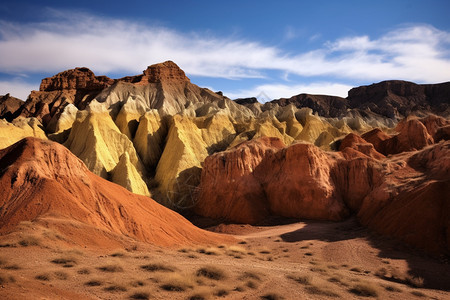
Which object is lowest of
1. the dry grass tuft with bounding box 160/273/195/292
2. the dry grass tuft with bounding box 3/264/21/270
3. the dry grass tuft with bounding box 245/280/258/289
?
the dry grass tuft with bounding box 245/280/258/289

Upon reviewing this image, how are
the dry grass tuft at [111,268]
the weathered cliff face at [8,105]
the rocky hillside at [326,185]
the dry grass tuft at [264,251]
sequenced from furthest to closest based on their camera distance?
the weathered cliff face at [8,105], the rocky hillside at [326,185], the dry grass tuft at [264,251], the dry grass tuft at [111,268]

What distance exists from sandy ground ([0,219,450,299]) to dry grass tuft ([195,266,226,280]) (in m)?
0.03

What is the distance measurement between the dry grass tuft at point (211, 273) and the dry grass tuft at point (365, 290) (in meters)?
3.95

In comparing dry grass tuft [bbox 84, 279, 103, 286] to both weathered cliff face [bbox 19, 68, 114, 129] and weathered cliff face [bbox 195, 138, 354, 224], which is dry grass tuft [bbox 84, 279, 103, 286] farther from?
weathered cliff face [bbox 19, 68, 114, 129]

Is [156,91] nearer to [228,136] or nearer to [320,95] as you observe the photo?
[228,136]

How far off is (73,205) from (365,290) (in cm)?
1093

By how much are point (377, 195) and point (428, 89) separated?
107716 mm

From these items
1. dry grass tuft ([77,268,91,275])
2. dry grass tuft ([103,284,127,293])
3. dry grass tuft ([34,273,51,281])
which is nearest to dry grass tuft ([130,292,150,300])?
dry grass tuft ([103,284,127,293])

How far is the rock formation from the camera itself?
40.1 ft

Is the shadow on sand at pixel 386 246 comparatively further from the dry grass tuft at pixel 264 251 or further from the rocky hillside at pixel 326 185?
the dry grass tuft at pixel 264 251

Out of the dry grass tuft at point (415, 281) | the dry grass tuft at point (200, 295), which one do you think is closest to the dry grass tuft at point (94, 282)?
the dry grass tuft at point (200, 295)

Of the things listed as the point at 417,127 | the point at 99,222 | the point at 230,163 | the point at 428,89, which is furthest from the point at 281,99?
the point at 99,222

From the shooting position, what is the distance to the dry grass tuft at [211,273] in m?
9.75

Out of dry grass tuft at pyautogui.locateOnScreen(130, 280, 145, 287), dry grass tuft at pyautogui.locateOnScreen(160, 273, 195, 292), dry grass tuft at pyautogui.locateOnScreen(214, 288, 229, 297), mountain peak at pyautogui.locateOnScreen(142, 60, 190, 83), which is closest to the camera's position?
dry grass tuft at pyautogui.locateOnScreen(130, 280, 145, 287)
